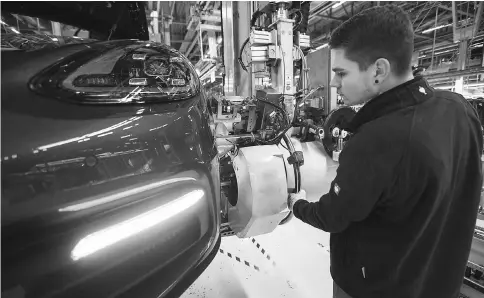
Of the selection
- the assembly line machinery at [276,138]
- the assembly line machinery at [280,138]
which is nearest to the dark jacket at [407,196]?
the assembly line machinery at [276,138]

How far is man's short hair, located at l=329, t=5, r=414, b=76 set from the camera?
1.02 m

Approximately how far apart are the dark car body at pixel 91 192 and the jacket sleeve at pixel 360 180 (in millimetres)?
500

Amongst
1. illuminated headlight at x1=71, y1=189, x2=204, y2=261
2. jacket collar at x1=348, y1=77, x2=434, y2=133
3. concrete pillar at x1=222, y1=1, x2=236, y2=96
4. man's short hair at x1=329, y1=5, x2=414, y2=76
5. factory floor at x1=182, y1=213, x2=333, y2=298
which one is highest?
concrete pillar at x1=222, y1=1, x2=236, y2=96

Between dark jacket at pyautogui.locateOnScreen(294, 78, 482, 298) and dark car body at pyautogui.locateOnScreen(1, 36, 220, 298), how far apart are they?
56 cm

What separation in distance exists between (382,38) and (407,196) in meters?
0.58

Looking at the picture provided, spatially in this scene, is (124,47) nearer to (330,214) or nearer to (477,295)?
(330,214)

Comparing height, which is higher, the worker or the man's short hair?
the man's short hair

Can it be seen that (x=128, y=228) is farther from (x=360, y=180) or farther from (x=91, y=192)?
(x=360, y=180)

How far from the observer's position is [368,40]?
1.05 meters

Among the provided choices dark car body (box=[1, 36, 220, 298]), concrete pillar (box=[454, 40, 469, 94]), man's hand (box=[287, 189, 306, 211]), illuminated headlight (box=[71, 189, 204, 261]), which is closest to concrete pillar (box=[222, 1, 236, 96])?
man's hand (box=[287, 189, 306, 211])

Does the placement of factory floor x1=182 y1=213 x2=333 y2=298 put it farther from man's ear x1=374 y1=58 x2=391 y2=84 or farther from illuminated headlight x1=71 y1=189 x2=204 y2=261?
man's ear x1=374 y1=58 x2=391 y2=84

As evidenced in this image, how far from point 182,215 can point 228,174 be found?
1.01 meters

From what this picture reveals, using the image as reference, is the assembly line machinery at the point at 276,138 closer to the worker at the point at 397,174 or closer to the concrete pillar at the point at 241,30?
the worker at the point at 397,174

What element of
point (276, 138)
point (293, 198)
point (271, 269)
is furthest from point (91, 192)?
point (271, 269)
